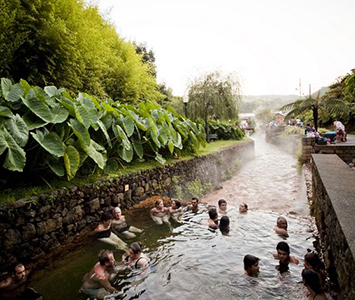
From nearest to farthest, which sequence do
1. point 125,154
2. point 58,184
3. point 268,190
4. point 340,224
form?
point 340,224
point 58,184
point 125,154
point 268,190

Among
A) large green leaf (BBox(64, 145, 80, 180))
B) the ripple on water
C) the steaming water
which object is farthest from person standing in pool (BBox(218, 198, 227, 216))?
large green leaf (BBox(64, 145, 80, 180))

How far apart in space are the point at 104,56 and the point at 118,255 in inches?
309

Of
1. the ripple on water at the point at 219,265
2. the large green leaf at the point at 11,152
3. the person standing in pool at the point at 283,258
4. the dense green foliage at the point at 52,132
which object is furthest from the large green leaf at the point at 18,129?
the person standing in pool at the point at 283,258

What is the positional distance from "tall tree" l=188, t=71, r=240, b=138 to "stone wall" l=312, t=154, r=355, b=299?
10.3 m

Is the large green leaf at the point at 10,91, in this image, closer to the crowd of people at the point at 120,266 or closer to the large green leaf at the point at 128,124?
the large green leaf at the point at 128,124

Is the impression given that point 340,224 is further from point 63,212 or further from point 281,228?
point 63,212

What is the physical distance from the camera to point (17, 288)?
11.5ft

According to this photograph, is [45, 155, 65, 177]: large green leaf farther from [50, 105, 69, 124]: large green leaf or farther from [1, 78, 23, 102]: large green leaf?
[1, 78, 23, 102]: large green leaf

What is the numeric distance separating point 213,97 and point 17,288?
553 inches

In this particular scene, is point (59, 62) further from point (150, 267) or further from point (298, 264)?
point (298, 264)

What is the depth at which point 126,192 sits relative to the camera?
6719 millimetres

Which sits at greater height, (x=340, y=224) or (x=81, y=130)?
(x=81, y=130)

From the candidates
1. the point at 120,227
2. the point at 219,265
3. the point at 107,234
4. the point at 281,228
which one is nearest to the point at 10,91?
the point at 107,234

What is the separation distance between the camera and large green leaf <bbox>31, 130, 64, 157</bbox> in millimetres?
4410
